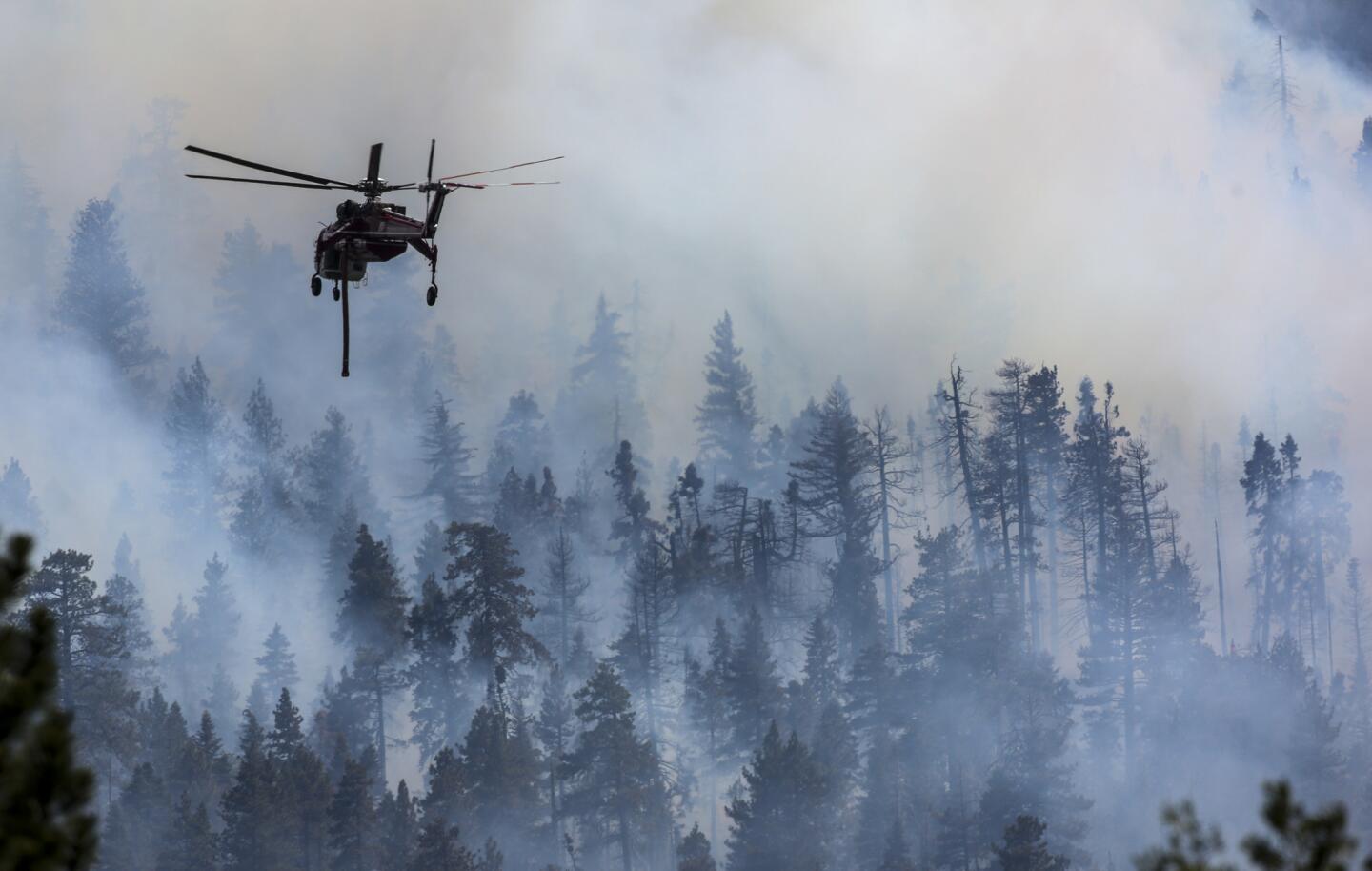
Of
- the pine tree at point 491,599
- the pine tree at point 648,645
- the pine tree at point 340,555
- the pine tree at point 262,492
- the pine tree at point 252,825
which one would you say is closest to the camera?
the pine tree at point 252,825

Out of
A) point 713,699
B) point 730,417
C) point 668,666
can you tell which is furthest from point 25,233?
point 713,699

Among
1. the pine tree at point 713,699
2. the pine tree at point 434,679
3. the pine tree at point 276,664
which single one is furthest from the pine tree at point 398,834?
the pine tree at point 276,664

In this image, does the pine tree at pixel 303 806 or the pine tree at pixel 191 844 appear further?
the pine tree at pixel 303 806

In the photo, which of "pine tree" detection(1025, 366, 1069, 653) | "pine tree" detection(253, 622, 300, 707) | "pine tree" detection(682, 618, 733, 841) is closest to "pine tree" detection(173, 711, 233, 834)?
"pine tree" detection(253, 622, 300, 707)

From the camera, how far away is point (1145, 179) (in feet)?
653

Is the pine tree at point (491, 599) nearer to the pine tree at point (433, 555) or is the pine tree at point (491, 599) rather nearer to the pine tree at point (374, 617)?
the pine tree at point (374, 617)

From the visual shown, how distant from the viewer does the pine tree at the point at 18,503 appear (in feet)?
343

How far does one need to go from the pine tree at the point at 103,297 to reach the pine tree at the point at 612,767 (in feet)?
233

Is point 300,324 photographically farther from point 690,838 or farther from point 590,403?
point 690,838

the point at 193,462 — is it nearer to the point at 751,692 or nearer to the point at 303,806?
the point at 751,692

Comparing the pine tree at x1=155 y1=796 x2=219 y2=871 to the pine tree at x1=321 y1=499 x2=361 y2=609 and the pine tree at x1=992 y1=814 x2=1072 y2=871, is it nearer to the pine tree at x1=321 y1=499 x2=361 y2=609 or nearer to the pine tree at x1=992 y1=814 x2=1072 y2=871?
the pine tree at x1=992 y1=814 x2=1072 y2=871

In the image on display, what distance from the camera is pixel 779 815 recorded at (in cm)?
6431

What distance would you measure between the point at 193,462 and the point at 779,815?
216 feet

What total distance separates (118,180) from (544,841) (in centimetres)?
10500
